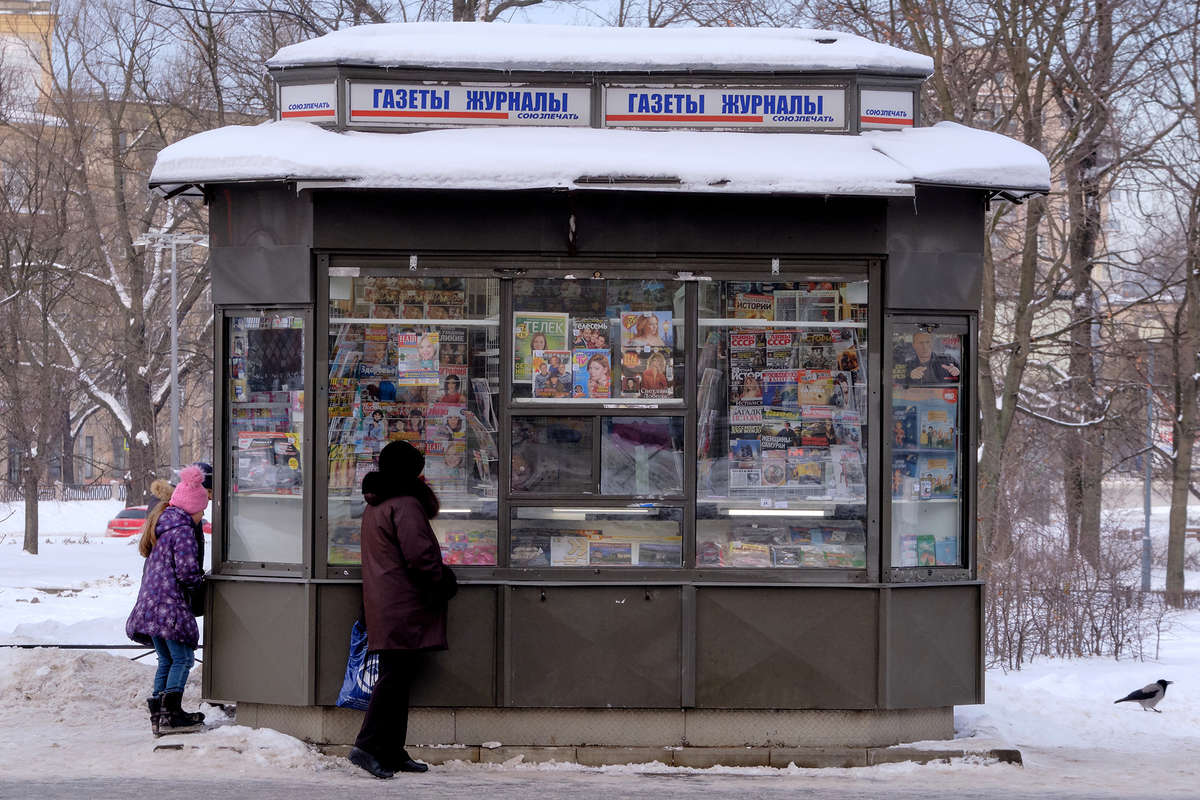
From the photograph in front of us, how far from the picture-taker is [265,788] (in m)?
6.29

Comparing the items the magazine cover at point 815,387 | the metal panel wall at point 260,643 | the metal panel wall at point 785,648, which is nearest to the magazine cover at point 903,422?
the magazine cover at point 815,387

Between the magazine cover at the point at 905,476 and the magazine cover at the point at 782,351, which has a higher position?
the magazine cover at the point at 782,351

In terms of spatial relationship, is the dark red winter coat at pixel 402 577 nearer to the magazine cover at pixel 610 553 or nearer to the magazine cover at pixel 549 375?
the magazine cover at pixel 610 553

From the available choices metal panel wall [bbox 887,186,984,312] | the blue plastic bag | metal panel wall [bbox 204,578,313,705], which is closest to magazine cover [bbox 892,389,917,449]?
metal panel wall [bbox 887,186,984,312]

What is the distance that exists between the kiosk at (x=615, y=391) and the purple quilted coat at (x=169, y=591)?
15cm

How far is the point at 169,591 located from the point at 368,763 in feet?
5.14

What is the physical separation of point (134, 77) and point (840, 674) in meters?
26.8

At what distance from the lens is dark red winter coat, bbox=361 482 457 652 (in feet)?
21.8

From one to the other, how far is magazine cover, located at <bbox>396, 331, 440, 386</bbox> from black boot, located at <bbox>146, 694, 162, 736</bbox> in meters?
2.25

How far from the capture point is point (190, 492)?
7383 millimetres

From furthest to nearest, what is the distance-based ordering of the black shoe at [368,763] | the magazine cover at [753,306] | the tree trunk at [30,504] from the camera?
the tree trunk at [30,504] → the magazine cover at [753,306] → the black shoe at [368,763]

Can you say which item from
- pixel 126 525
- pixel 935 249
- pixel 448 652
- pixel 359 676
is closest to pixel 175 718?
pixel 359 676

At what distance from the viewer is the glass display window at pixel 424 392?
7.29 meters

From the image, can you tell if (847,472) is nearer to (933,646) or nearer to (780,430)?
(780,430)
